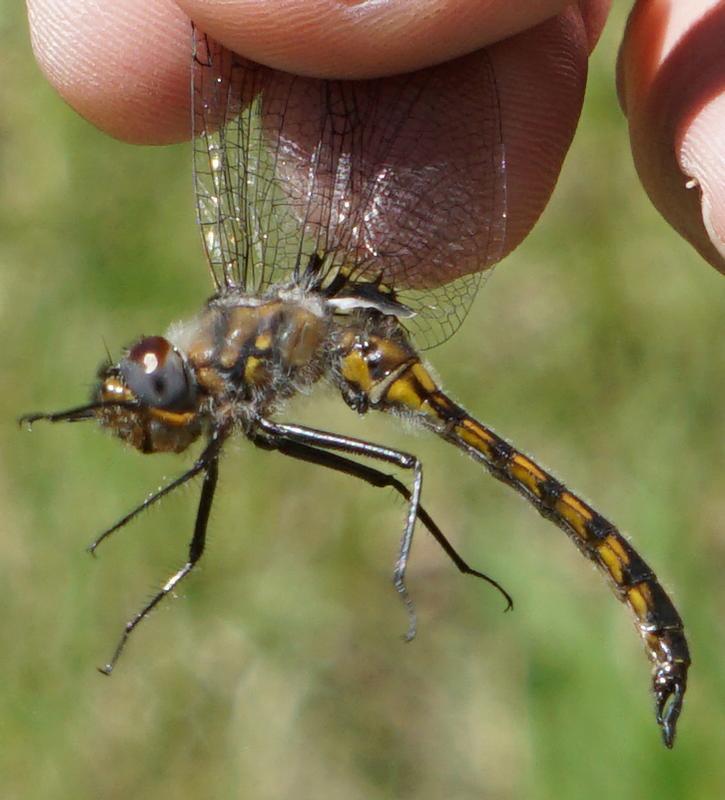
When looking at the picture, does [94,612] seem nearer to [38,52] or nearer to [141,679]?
[141,679]

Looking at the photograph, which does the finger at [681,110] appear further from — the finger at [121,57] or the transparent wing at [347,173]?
the finger at [121,57]

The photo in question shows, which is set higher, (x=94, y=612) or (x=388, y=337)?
(x=388, y=337)

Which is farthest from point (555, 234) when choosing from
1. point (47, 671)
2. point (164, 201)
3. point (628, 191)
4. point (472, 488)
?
point (47, 671)

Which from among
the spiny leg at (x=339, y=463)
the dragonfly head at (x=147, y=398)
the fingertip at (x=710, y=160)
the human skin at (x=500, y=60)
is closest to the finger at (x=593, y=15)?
the human skin at (x=500, y=60)

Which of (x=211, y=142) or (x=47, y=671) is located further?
(x=47, y=671)

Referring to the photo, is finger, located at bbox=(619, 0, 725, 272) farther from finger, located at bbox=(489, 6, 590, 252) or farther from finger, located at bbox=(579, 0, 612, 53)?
finger, located at bbox=(579, 0, 612, 53)

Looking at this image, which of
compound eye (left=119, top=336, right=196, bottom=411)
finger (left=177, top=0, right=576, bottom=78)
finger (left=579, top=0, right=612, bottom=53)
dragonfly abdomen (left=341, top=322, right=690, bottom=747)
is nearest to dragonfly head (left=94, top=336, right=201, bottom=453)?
compound eye (left=119, top=336, right=196, bottom=411)
